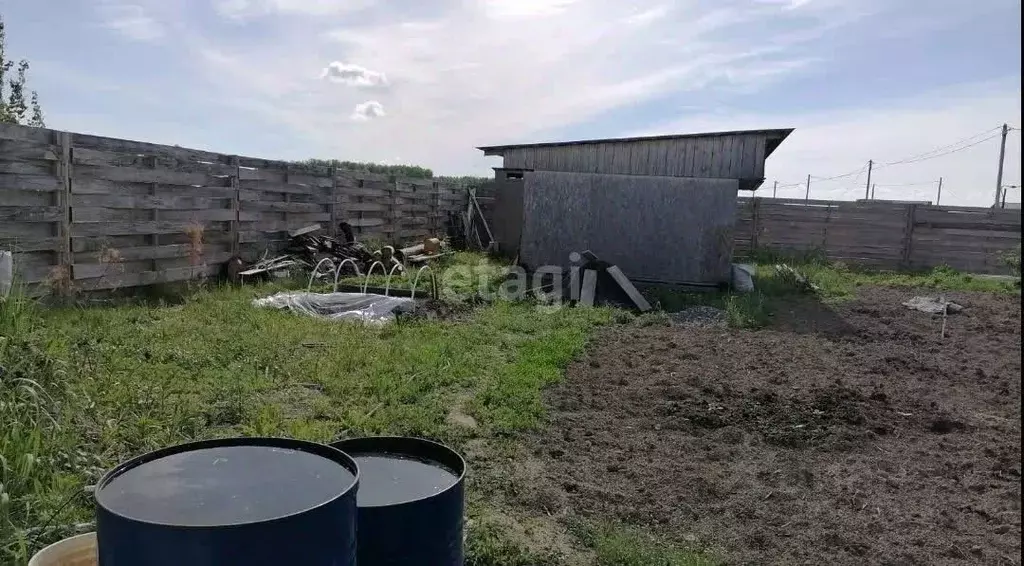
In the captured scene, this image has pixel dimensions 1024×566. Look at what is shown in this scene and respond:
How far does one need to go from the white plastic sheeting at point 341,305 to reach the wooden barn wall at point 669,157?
624 centimetres

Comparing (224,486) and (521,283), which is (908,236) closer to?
(521,283)

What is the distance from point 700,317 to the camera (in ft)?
31.3

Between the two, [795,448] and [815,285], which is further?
[815,285]

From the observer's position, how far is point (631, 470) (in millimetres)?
4121

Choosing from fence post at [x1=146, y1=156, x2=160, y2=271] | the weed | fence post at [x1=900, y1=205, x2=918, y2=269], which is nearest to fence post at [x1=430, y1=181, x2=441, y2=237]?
the weed

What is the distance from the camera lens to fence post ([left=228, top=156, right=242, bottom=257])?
9820 mm

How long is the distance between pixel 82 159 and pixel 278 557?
24.5ft

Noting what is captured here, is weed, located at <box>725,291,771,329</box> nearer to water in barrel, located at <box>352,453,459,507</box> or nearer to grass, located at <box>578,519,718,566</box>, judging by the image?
grass, located at <box>578,519,718,566</box>

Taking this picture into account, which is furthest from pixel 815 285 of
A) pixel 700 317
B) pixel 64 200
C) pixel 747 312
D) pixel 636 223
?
pixel 64 200

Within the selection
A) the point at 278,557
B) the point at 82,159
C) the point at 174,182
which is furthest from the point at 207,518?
the point at 174,182

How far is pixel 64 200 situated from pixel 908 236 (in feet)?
54.4

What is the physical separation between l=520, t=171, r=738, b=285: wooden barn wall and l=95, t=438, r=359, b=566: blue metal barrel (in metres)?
10.8

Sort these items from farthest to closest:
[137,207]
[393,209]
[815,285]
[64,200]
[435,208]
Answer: [435,208]
[393,209]
[815,285]
[137,207]
[64,200]

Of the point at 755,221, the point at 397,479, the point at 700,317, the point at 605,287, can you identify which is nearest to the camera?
the point at 397,479
